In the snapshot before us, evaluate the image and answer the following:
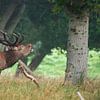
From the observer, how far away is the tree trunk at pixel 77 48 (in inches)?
525

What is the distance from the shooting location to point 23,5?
26.0 metres

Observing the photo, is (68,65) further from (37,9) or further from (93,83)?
(37,9)

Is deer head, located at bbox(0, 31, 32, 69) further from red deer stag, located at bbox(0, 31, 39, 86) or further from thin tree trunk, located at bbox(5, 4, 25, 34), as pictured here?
thin tree trunk, located at bbox(5, 4, 25, 34)

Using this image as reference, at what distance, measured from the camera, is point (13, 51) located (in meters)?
12.9

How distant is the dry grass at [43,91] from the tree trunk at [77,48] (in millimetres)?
1065

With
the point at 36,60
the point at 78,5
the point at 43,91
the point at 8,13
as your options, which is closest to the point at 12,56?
the point at 78,5

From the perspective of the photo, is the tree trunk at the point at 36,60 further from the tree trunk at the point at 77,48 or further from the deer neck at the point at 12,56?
the deer neck at the point at 12,56

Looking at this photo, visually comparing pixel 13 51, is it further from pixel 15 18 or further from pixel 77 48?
pixel 15 18

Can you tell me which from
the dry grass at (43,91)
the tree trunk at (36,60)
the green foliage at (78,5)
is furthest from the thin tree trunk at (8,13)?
the dry grass at (43,91)

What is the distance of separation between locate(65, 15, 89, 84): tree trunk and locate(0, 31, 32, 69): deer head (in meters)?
1.38

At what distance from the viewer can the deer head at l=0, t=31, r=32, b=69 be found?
12.7 meters

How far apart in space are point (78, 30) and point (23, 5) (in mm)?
13002

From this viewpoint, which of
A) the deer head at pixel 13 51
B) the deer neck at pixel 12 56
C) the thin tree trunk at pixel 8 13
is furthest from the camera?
the thin tree trunk at pixel 8 13

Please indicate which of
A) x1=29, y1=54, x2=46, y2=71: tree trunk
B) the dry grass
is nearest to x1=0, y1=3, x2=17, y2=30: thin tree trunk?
x1=29, y1=54, x2=46, y2=71: tree trunk
